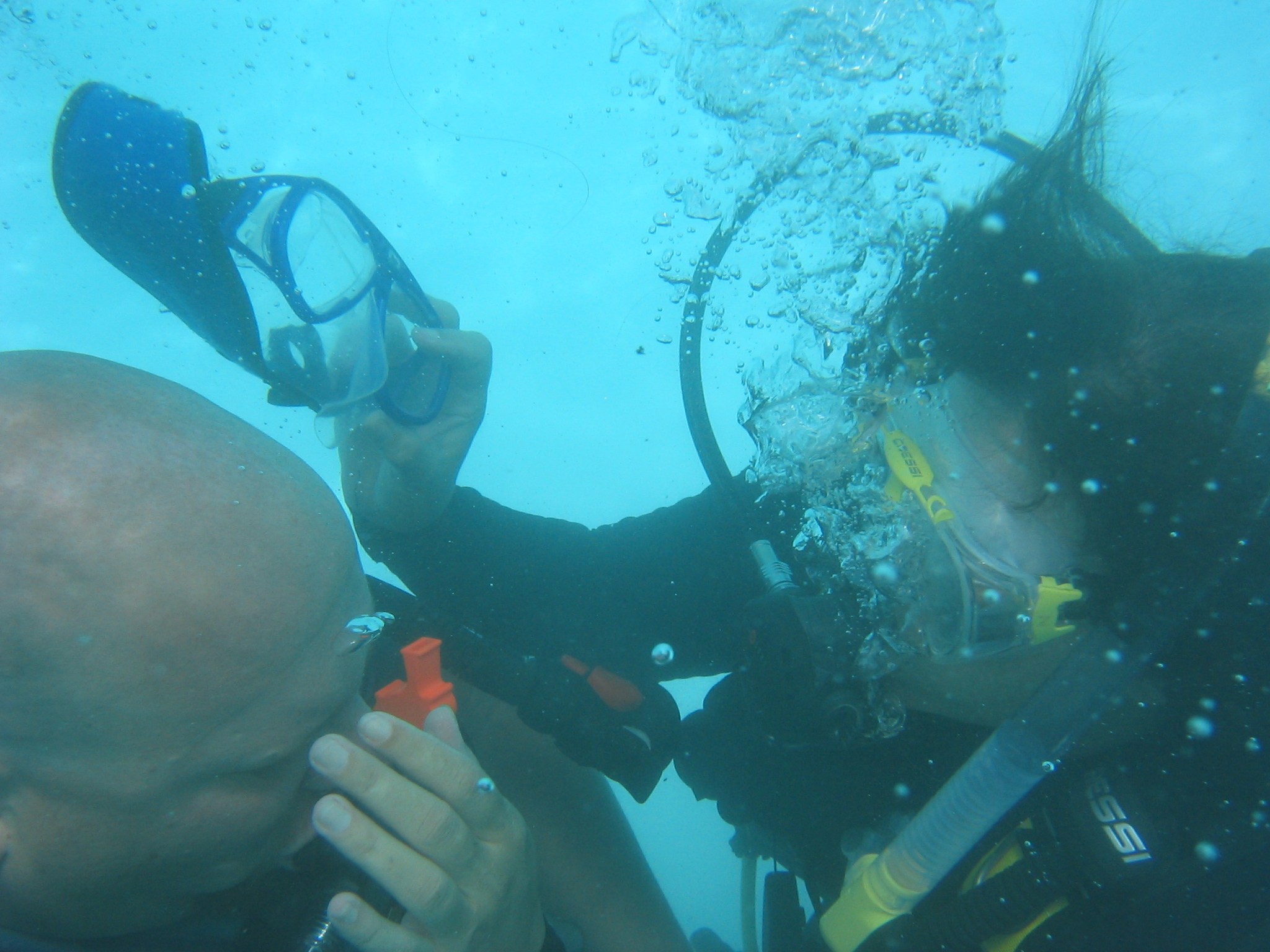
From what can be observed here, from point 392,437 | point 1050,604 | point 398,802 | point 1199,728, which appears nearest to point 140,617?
point 398,802

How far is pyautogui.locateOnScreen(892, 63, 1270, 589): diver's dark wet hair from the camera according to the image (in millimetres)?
1406

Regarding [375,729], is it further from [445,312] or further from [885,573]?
[445,312]

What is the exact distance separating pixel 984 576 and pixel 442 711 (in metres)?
1.61

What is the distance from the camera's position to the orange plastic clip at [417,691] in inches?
61.9

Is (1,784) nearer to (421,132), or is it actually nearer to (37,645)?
(37,645)

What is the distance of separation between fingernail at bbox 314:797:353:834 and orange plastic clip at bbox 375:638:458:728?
419 millimetres

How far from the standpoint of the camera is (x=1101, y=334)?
154 cm

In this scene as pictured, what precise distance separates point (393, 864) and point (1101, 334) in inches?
86.3

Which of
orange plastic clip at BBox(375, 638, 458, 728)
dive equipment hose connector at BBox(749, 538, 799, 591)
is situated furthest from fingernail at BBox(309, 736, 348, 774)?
dive equipment hose connector at BBox(749, 538, 799, 591)

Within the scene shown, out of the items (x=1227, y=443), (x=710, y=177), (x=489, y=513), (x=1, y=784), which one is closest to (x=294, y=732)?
(x=1, y=784)

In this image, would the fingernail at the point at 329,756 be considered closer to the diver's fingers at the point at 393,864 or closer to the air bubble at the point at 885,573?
the diver's fingers at the point at 393,864

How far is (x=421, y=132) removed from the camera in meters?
4.75

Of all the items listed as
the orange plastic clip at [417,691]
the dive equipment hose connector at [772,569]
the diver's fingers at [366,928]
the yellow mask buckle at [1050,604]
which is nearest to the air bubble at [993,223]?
the yellow mask buckle at [1050,604]

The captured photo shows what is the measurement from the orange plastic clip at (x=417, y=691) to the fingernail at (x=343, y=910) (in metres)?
0.46
